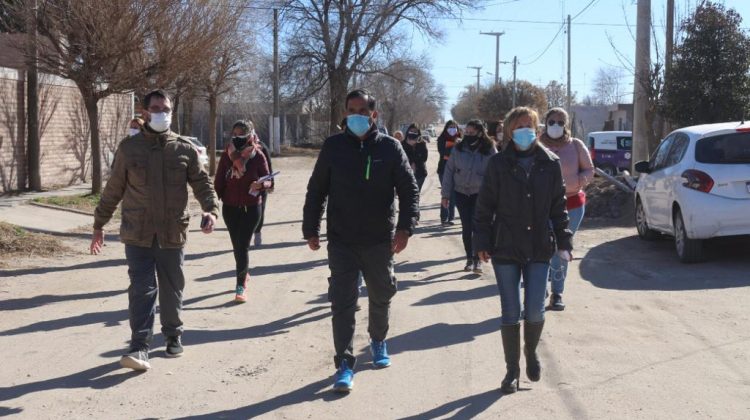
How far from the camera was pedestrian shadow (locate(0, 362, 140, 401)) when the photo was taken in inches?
217

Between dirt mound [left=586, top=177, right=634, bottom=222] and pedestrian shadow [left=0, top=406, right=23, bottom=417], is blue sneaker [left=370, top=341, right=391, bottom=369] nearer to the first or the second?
pedestrian shadow [left=0, top=406, right=23, bottom=417]

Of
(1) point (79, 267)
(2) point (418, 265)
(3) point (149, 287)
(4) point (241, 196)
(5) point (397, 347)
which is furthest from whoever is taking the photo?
(2) point (418, 265)

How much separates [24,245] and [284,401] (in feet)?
23.3

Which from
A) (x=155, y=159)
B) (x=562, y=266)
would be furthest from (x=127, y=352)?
(x=562, y=266)

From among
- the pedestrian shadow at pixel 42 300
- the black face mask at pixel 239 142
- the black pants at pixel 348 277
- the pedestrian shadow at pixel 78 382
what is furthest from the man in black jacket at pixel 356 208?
the pedestrian shadow at pixel 42 300

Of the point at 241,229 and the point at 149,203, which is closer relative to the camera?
the point at 149,203

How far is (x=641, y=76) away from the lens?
697 inches

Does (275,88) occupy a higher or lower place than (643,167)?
higher

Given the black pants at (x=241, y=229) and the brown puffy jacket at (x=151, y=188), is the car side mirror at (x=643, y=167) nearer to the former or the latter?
the black pants at (x=241, y=229)

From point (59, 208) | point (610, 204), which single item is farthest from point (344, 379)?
point (59, 208)

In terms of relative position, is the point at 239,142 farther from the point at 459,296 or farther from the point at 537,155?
the point at 537,155

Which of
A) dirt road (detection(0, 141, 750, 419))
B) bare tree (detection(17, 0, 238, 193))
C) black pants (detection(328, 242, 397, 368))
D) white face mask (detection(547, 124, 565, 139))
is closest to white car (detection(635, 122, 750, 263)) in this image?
dirt road (detection(0, 141, 750, 419))

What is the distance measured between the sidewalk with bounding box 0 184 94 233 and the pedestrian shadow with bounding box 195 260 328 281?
4876mm

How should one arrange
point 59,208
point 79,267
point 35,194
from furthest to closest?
point 35,194 < point 59,208 < point 79,267
